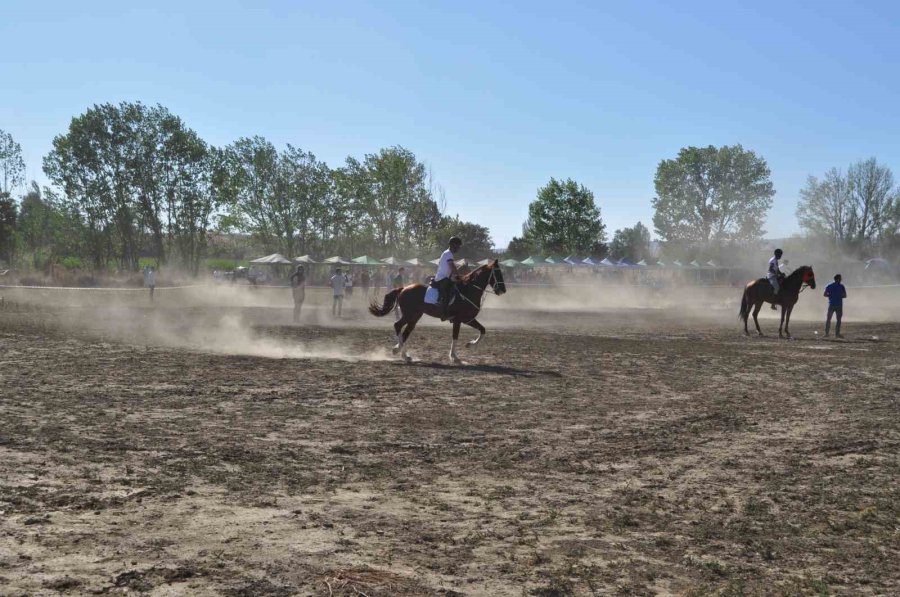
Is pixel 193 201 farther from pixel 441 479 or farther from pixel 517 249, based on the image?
pixel 441 479

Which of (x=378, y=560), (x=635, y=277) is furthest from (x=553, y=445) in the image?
(x=635, y=277)

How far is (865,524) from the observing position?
6164 millimetres

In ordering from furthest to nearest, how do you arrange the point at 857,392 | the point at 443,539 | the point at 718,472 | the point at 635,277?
1. the point at 635,277
2. the point at 857,392
3. the point at 718,472
4. the point at 443,539

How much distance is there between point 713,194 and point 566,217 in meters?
27.2

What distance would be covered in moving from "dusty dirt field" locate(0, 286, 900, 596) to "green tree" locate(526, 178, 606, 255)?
78.6 m

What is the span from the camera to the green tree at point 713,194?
108000 millimetres

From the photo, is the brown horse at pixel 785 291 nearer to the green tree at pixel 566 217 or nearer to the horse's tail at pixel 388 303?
the horse's tail at pixel 388 303

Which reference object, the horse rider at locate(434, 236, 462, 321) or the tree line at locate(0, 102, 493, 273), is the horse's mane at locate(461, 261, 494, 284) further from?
the tree line at locate(0, 102, 493, 273)

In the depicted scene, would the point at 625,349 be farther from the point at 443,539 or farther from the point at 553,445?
the point at 443,539

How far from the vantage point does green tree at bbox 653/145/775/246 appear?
108 meters

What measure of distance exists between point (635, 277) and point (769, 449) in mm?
80116

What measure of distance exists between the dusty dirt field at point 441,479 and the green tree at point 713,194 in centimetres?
9714

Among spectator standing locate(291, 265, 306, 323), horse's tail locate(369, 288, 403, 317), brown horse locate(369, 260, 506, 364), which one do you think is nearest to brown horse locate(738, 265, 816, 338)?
brown horse locate(369, 260, 506, 364)

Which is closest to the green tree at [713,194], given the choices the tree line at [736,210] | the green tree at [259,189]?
the tree line at [736,210]
